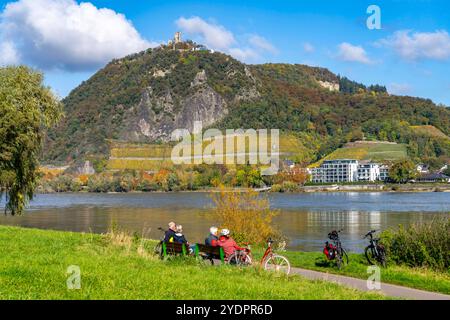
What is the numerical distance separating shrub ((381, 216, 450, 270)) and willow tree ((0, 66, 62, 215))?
16720mm

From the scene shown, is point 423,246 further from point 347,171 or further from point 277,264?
point 347,171

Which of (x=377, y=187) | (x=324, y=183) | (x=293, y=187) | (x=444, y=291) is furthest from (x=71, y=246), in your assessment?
(x=324, y=183)

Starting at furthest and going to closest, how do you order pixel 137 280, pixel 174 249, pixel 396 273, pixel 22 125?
pixel 22 125
pixel 396 273
pixel 174 249
pixel 137 280

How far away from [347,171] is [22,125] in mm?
170798

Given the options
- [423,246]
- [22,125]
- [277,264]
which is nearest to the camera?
[277,264]

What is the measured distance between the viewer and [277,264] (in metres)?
13.4

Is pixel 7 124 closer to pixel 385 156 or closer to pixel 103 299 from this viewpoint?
pixel 103 299

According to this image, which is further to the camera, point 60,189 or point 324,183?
point 324,183

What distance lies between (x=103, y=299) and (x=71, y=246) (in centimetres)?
792

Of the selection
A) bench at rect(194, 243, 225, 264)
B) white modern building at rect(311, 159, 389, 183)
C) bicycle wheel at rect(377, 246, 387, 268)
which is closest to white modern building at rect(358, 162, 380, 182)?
white modern building at rect(311, 159, 389, 183)

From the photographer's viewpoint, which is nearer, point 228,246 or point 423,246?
point 228,246

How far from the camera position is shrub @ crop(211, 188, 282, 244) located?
2594 cm

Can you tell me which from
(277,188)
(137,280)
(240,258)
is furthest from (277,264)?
(277,188)
